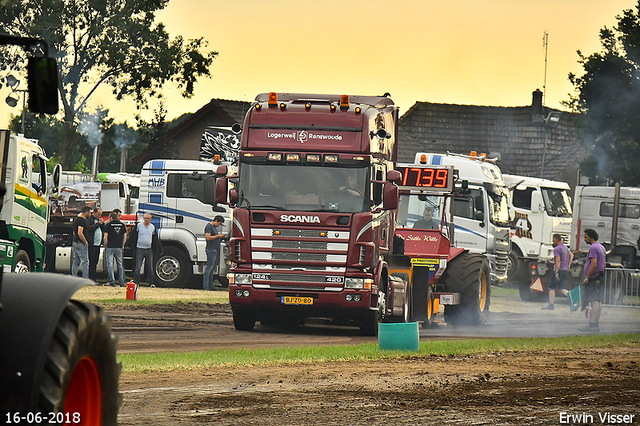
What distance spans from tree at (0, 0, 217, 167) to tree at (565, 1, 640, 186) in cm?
1591

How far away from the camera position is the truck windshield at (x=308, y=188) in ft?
51.5

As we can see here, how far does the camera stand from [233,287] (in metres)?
16.0

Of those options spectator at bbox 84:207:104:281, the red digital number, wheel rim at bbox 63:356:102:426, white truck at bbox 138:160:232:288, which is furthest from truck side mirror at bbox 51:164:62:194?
wheel rim at bbox 63:356:102:426

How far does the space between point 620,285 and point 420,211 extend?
18.8 feet

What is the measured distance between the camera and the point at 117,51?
42.6 meters

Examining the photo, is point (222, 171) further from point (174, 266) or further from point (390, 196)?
point (174, 266)

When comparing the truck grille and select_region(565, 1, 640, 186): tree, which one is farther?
select_region(565, 1, 640, 186): tree

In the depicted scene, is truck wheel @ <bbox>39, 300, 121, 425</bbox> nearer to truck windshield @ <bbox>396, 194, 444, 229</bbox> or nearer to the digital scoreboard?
the digital scoreboard

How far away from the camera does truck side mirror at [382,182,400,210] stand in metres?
15.9

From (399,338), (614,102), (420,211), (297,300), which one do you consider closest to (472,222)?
(420,211)

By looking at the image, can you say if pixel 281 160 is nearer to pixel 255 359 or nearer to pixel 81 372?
pixel 255 359

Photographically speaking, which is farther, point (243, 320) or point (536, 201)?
point (536, 201)

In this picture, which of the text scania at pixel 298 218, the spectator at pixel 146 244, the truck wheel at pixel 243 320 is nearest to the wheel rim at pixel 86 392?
the text scania at pixel 298 218

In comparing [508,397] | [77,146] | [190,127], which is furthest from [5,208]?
[77,146]
